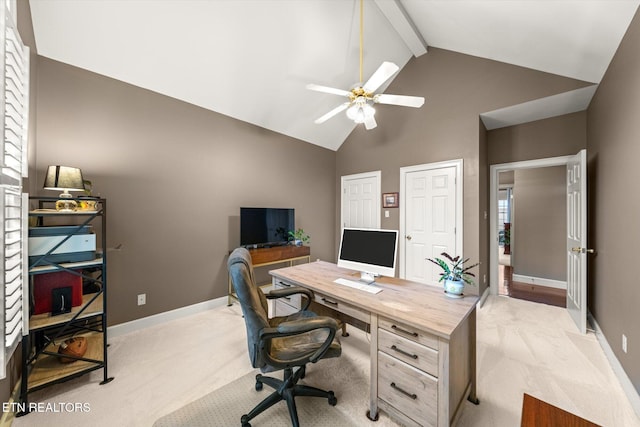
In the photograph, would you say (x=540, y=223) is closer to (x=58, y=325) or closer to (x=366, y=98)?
(x=366, y=98)

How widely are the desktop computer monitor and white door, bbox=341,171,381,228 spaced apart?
8.10ft

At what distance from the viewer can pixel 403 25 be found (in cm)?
320

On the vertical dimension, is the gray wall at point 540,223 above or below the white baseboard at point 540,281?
above

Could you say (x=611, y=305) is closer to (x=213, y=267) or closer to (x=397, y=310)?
(x=397, y=310)

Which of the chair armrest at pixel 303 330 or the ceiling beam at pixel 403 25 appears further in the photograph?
the ceiling beam at pixel 403 25

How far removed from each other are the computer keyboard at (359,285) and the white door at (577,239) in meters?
2.54

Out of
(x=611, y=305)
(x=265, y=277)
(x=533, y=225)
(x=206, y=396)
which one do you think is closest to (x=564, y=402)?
(x=611, y=305)

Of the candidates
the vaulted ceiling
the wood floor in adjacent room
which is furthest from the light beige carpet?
the wood floor in adjacent room

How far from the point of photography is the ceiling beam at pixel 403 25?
286 cm

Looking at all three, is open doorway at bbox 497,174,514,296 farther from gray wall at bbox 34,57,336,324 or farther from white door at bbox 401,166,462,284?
gray wall at bbox 34,57,336,324

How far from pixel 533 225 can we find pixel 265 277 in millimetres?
5028

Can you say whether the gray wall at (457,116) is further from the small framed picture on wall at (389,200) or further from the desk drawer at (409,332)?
the desk drawer at (409,332)

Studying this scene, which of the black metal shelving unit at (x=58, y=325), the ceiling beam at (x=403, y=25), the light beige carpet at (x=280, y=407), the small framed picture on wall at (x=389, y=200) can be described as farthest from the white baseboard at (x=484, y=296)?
the black metal shelving unit at (x=58, y=325)

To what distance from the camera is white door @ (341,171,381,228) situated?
446 centimetres
